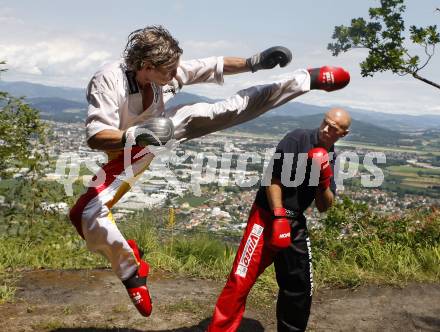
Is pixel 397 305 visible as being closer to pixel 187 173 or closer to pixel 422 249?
pixel 422 249

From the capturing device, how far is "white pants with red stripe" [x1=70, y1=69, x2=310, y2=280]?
354 cm

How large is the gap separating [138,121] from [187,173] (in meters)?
22.9

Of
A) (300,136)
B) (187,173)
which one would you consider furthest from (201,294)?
(187,173)

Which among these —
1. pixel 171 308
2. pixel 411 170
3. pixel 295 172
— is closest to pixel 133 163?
pixel 295 172

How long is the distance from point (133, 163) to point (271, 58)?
1.45m

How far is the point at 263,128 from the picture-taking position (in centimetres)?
8238

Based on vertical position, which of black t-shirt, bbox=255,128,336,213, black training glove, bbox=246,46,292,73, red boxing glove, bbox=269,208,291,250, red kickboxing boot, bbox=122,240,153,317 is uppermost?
black training glove, bbox=246,46,292,73

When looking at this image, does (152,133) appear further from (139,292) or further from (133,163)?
(139,292)

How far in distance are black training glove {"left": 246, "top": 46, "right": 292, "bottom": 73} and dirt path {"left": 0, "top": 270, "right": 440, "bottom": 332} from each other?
252 centimetres

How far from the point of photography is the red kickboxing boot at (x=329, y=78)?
391 cm

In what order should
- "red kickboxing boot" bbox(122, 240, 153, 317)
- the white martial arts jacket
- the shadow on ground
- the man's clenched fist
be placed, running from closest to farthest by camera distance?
the man's clenched fist
the white martial arts jacket
"red kickboxing boot" bbox(122, 240, 153, 317)
the shadow on ground

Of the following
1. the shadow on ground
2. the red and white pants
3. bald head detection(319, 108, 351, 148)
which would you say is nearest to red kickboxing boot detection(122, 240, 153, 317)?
the red and white pants

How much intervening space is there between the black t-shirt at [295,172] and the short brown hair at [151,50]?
1.15 m

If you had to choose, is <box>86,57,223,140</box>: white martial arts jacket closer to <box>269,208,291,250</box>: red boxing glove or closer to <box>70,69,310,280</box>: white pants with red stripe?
<box>70,69,310,280</box>: white pants with red stripe
